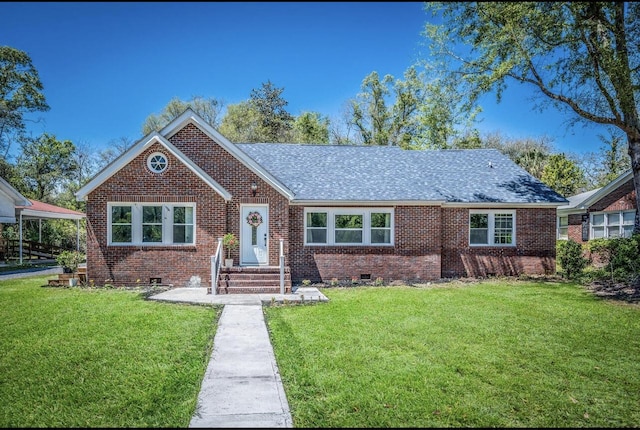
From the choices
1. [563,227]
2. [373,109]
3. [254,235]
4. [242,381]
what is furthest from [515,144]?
[242,381]

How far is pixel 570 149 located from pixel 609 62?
1343 inches

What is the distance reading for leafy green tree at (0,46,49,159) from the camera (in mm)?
30969

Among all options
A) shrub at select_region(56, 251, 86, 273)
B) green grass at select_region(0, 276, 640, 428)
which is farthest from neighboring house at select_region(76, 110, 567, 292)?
green grass at select_region(0, 276, 640, 428)

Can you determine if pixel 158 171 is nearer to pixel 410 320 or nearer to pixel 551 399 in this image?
pixel 410 320

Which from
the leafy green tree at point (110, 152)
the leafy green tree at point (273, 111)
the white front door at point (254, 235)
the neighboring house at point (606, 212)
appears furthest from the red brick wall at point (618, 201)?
the leafy green tree at point (110, 152)

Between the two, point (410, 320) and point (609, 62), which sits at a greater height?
point (609, 62)

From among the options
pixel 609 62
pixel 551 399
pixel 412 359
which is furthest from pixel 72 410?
pixel 609 62

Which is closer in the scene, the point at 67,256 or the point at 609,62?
the point at 609,62

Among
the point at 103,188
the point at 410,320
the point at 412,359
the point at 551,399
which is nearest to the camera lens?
the point at 551,399

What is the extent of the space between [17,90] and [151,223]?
2671 cm

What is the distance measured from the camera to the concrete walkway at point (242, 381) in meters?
4.48

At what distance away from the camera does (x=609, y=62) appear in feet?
41.1

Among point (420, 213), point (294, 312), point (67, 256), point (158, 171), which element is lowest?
point (294, 312)

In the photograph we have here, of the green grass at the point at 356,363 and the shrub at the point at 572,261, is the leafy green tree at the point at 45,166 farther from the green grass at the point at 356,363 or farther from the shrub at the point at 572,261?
the shrub at the point at 572,261
